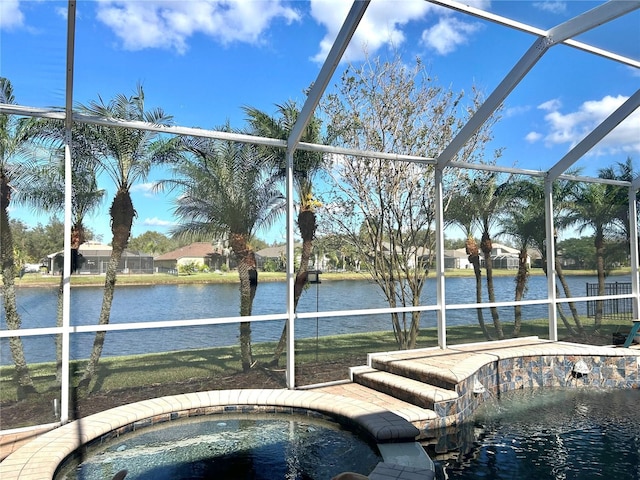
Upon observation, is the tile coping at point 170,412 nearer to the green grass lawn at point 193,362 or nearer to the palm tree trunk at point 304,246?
the green grass lawn at point 193,362

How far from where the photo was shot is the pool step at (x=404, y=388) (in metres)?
4.82

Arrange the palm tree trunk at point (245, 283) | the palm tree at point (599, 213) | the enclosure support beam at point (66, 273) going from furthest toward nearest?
the palm tree at point (599, 213), the palm tree trunk at point (245, 283), the enclosure support beam at point (66, 273)

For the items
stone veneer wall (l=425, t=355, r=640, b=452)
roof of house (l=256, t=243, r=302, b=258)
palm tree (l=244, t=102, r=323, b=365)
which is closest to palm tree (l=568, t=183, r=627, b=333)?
stone veneer wall (l=425, t=355, r=640, b=452)

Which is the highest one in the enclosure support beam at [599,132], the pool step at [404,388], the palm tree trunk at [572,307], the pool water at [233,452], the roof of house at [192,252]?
the enclosure support beam at [599,132]

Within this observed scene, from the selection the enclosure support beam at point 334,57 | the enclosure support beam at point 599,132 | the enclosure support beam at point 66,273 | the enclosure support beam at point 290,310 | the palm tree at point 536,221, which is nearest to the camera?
the enclosure support beam at point 334,57

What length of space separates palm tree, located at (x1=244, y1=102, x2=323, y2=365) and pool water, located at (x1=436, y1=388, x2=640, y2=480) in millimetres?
2993

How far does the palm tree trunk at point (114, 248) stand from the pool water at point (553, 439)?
12.8 ft

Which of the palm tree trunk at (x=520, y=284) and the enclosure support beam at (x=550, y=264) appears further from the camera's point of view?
the palm tree trunk at (x=520, y=284)

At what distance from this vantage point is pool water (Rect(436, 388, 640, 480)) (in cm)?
373

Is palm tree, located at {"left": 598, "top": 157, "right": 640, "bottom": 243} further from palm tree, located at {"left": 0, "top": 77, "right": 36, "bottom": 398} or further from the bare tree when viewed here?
palm tree, located at {"left": 0, "top": 77, "right": 36, "bottom": 398}

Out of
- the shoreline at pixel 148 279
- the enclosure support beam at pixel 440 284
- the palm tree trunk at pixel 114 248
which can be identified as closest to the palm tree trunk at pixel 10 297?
the shoreline at pixel 148 279

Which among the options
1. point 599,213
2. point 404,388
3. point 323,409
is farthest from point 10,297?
point 599,213

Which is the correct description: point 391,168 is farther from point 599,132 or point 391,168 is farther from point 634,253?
point 634,253

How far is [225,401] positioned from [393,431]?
1.88 m
